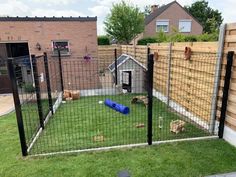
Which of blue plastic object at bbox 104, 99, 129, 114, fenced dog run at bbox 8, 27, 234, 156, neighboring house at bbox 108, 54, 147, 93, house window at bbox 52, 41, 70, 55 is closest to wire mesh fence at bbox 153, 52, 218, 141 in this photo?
fenced dog run at bbox 8, 27, 234, 156

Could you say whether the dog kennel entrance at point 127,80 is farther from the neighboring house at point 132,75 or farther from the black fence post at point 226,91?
the black fence post at point 226,91

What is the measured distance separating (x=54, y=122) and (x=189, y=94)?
3.29 metres

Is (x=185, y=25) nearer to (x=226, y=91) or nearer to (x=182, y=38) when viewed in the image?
(x=182, y=38)

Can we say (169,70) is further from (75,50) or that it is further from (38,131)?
(75,50)

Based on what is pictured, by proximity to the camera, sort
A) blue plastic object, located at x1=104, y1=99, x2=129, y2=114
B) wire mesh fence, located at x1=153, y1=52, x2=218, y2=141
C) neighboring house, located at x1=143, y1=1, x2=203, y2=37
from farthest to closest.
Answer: neighboring house, located at x1=143, y1=1, x2=203, y2=37
blue plastic object, located at x1=104, y1=99, x2=129, y2=114
wire mesh fence, located at x1=153, y1=52, x2=218, y2=141

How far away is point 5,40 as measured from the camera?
8.01 metres

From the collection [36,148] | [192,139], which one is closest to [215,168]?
[192,139]

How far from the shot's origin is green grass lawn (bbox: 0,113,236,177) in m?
2.93

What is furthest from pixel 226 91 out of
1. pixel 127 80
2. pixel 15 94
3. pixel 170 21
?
pixel 170 21

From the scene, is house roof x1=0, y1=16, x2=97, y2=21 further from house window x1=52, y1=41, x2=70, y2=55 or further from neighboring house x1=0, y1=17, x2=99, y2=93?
house window x1=52, y1=41, x2=70, y2=55

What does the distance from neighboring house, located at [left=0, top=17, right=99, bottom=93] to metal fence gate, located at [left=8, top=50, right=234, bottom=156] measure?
151 centimetres

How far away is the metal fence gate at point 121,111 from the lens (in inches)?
145

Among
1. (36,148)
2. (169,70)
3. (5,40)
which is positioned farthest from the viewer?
(5,40)

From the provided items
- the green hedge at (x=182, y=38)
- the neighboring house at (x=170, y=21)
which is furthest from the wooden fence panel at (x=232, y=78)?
the neighboring house at (x=170, y=21)
